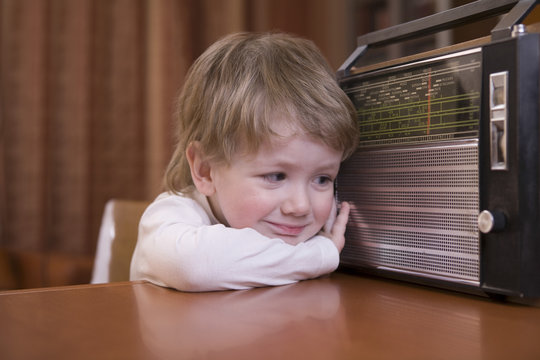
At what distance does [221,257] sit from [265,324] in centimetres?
19

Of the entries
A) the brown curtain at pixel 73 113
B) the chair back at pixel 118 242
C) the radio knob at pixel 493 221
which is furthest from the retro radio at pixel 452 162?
the brown curtain at pixel 73 113

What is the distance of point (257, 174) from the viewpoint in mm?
821

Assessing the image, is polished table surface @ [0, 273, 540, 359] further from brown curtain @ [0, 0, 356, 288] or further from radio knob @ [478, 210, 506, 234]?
brown curtain @ [0, 0, 356, 288]

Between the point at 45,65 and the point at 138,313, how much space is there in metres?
1.77

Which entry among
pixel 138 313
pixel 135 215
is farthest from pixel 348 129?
pixel 135 215

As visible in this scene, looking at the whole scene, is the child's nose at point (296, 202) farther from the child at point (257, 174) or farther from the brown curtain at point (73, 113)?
the brown curtain at point (73, 113)

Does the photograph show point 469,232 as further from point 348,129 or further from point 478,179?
point 348,129

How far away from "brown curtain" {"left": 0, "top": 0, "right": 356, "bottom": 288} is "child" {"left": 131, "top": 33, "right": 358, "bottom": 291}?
3.93 ft

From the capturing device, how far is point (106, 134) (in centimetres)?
214

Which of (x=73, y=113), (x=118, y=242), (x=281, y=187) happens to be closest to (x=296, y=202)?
(x=281, y=187)

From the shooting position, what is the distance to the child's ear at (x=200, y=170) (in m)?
0.90

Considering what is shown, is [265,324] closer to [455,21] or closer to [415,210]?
[415,210]

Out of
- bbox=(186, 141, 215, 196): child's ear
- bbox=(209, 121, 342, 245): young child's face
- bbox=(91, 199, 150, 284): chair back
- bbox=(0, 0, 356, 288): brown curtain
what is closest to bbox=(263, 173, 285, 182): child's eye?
bbox=(209, 121, 342, 245): young child's face

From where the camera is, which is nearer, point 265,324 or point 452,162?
point 265,324
